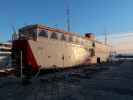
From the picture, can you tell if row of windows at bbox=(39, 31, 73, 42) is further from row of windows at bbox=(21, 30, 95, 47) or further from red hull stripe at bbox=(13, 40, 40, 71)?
Result: red hull stripe at bbox=(13, 40, 40, 71)

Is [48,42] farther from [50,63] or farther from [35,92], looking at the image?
[35,92]

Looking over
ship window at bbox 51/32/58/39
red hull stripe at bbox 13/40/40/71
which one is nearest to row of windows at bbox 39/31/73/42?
ship window at bbox 51/32/58/39

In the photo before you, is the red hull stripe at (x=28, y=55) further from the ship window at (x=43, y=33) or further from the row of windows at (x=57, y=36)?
the ship window at (x=43, y=33)

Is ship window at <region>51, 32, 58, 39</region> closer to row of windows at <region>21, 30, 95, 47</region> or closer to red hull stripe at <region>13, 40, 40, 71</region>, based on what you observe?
row of windows at <region>21, 30, 95, 47</region>

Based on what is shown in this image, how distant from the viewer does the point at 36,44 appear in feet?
51.8

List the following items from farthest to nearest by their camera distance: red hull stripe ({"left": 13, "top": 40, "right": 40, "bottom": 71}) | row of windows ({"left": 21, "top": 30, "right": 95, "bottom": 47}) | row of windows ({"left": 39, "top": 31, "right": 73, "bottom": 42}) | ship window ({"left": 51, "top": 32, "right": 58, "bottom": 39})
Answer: ship window ({"left": 51, "top": 32, "right": 58, "bottom": 39}), row of windows ({"left": 39, "top": 31, "right": 73, "bottom": 42}), row of windows ({"left": 21, "top": 30, "right": 95, "bottom": 47}), red hull stripe ({"left": 13, "top": 40, "right": 40, "bottom": 71})

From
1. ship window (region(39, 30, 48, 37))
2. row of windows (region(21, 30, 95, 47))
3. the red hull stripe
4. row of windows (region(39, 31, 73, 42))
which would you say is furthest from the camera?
row of windows (region(39, 31, 73, 42))

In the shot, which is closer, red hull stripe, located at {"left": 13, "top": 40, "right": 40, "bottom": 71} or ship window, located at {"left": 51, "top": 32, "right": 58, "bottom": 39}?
red hull stripe, located at {"left": 13, "top": 40, "right": 40, "bottom": 71}

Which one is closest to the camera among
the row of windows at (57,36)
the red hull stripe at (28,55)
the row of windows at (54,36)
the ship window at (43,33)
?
the red hull stripe at (28,55)

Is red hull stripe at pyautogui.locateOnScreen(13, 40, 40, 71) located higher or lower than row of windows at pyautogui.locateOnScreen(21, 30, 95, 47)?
lower

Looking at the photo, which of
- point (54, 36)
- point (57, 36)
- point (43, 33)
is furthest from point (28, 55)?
point (57, 36)

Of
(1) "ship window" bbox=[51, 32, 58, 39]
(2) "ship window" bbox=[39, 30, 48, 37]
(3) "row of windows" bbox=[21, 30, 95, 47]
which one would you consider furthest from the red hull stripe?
(1) "ship window" bbox=[51, 32, 58, 39]

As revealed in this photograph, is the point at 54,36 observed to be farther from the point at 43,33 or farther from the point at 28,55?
the point at 28,55

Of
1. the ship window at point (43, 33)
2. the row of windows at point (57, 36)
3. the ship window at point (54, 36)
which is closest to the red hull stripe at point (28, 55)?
the row of windows at point (57, 36)
